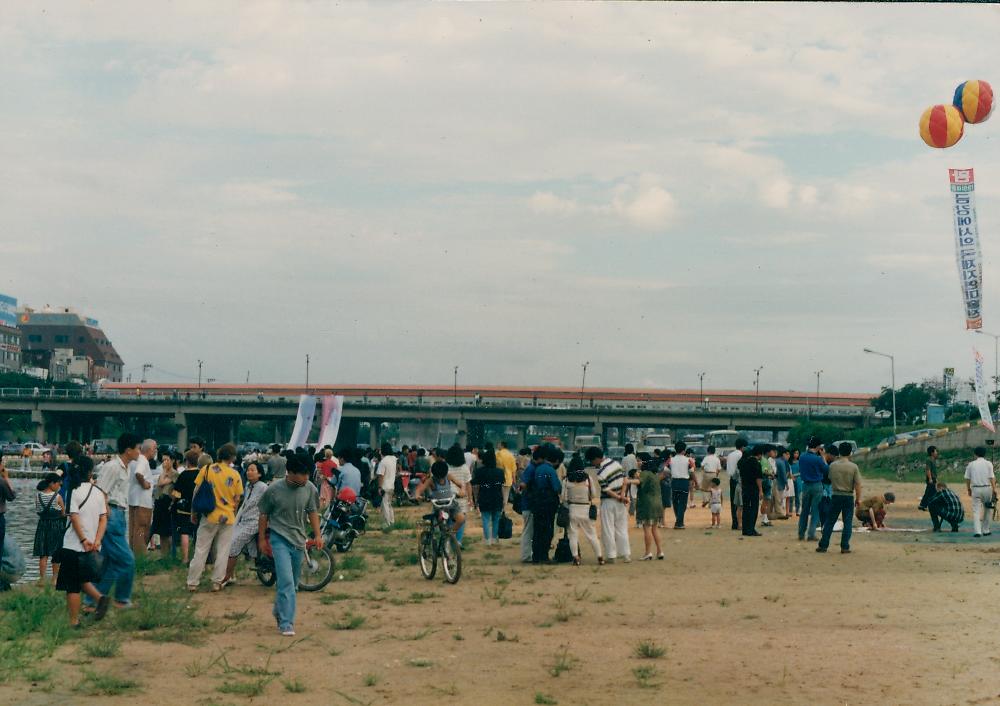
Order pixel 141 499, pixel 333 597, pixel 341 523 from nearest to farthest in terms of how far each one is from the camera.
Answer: pixel 333 597 → pixel 141 499 → pixel 341 523

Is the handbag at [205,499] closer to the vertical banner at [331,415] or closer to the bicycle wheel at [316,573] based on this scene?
the bicycle wheel at [316,573]

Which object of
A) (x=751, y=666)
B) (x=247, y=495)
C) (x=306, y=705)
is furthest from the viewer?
(x=247, y=495)

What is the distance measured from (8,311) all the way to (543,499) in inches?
5845

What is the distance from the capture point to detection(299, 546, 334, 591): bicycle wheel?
46.1ft

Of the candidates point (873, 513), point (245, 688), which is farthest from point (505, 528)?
point (245, 688)

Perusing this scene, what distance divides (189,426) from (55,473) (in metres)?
99.8

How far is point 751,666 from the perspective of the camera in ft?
31.1

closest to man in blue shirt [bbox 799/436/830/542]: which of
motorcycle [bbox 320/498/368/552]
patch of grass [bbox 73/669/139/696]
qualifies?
motorcycle [bbox 320/498/368/552]

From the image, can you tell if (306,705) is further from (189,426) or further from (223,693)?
(189,426)

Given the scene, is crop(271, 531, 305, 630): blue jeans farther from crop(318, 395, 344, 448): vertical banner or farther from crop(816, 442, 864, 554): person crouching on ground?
crop(318, 395, 344, 448): vertical banner

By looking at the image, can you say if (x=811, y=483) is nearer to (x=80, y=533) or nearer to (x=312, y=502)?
(x=312, y=502)

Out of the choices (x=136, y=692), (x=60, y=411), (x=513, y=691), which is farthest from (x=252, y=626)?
(x=60, y=411)

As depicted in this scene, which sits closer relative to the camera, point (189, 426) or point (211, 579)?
point (211, 579)

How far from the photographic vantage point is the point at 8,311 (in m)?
150
